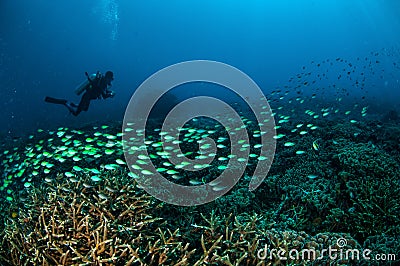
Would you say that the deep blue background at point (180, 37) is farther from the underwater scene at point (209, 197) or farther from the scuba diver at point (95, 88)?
the underwater scene at point (209, 197)

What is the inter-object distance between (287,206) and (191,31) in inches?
6287

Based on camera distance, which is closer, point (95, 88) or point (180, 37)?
point (95, 88)

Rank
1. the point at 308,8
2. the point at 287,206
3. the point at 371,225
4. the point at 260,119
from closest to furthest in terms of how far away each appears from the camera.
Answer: the point at 371,225 < the point at 287,206 < the point at 260,119 < the point at 308,8

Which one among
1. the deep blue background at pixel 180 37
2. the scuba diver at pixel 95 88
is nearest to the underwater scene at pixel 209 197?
the scuba diver at pixel 95 88

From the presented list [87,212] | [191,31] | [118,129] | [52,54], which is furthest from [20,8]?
[191,31]

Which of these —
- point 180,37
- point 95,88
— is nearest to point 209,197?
point 95,88

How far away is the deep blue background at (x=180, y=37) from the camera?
230 ft

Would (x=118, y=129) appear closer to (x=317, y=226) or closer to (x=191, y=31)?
(x=317, y=226)

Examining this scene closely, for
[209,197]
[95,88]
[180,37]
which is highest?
[180,37]

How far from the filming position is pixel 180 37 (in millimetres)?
151750

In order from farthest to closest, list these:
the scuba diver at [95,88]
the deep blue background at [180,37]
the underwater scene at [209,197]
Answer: the deep blue background at [180,37], the scuba diver at [95,88], the underwater scene at [209,197]

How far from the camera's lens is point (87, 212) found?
4055 millimetres

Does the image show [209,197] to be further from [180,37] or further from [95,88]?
[180,37]

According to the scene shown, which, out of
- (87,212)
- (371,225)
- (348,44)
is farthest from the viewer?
(348,44)
